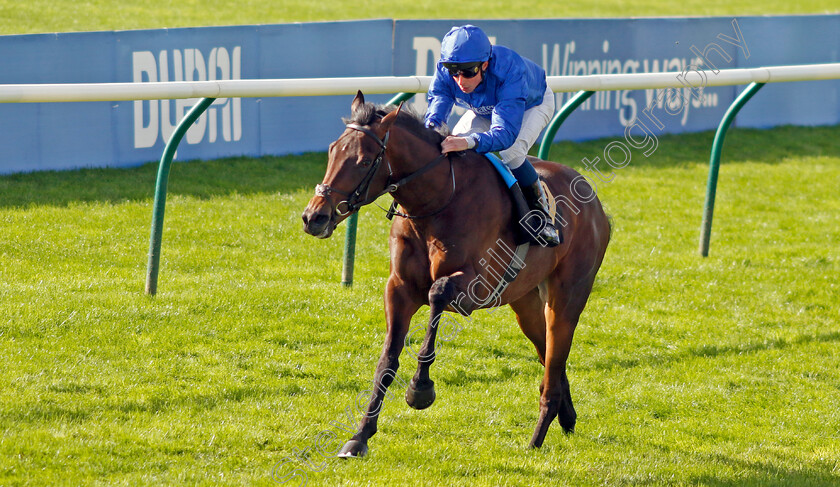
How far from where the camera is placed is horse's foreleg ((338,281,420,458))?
4434 mm

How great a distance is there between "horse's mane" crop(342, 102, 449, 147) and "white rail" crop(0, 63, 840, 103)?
59.6 inches

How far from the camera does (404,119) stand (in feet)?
14.4

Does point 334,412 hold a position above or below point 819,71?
below

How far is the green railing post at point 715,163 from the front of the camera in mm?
8182

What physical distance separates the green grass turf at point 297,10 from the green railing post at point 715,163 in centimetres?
848

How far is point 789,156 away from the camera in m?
12.4

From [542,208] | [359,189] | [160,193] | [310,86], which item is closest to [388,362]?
[359,189]

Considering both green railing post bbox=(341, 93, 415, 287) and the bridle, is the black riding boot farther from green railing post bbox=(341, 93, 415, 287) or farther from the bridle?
green railing post bbox=(341, 93, 415, 287)

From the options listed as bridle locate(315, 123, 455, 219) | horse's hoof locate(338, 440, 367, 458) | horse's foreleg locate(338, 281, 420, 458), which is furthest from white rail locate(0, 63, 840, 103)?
horse's hoof locate(338, 440, 367, 458)

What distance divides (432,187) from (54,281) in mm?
3216

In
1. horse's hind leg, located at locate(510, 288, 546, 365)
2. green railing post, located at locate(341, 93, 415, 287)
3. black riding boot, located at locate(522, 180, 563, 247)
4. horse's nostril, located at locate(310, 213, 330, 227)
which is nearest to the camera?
horse's nostril, located at locate(310, 213, 330, 227)

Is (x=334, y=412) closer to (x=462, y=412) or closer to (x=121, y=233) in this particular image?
(x=462, y=412)

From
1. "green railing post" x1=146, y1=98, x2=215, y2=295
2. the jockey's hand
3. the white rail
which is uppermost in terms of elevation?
the white rail

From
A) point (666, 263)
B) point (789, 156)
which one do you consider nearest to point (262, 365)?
point (666, 263)
